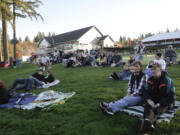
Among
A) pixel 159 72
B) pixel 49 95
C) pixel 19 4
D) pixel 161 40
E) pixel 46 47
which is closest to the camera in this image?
pixel 159 72

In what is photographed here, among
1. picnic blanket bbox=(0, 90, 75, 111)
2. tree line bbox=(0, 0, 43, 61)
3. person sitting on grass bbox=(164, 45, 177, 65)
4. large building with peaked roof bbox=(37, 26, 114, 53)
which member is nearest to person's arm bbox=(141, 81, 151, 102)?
picnic blanket bbox=(0, 90, 75, 111)

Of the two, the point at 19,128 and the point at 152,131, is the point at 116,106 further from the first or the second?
the point at 19,128

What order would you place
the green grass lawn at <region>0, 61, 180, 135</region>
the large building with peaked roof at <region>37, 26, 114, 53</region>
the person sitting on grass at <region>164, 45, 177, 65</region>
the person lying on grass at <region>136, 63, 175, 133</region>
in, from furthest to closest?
the large building with peaked roof at <region>37, 26, 114, 53</region> < the person sitting on grass at <region>164, 45, 177, 65</region> < the green grass lawn at <region>0, 61, 180, 135</region> < the person lying on grass at <region>136, 63, 175, 133</region>

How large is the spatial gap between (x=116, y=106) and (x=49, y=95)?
2.98 m

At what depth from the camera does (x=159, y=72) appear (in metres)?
3.38

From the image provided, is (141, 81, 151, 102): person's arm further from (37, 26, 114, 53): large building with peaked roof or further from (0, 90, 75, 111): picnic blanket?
(37, 26, 114, 53): large building with peaked roof

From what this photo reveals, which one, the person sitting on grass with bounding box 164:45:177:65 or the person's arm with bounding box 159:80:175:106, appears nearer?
the person's arm with bounding box 159:80:175:106

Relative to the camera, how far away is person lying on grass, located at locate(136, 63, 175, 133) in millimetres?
2900

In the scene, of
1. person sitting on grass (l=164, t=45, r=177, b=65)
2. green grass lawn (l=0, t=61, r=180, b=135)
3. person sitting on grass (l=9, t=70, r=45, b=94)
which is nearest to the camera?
green grass lawn (l=0, t=61, r=180, b=135)

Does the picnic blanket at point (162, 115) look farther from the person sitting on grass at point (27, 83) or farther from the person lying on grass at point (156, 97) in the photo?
the person sitting on grass at point (27, 83)

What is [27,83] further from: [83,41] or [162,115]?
[83,41]

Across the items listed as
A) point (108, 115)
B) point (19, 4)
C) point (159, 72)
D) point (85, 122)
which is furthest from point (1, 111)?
point (19, 4)

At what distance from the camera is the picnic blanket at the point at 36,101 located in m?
4.78

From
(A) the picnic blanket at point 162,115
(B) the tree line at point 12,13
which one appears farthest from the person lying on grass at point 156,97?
(B) the tree line at point 12,13
